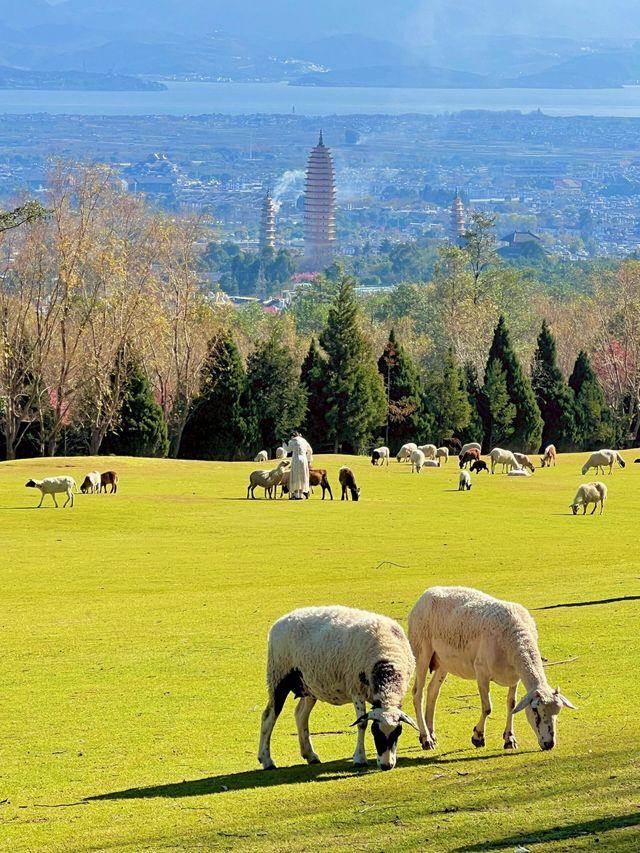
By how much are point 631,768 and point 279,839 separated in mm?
3454

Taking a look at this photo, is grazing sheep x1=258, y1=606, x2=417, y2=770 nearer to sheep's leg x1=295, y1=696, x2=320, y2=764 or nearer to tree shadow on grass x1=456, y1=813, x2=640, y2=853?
sheep's leg x1=295, y1=696, x2=320, y2=764

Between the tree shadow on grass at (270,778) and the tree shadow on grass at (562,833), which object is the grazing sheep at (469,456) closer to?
the tree shadow on grass at (270,778)

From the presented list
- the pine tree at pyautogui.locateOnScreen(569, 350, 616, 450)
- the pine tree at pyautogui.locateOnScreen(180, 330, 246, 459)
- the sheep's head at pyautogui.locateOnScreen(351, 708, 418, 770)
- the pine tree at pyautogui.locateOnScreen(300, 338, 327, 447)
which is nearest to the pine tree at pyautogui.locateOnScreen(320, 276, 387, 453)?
the pine tree at pyautogui.locateOnScreen(300, 338, 327, 447)

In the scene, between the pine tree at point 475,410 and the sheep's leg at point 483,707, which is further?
the pine tree at point 475,410

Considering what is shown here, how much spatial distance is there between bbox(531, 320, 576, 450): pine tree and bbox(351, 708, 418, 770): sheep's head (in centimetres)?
8298

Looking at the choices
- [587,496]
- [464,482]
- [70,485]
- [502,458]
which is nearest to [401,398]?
[502,458]

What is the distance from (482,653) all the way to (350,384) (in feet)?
231

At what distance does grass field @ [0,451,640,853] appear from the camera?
1194cm

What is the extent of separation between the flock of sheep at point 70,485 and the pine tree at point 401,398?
42.7 m

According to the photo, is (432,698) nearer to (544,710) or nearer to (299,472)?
(544,710)

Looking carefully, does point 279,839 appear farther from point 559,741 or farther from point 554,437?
point 554,437

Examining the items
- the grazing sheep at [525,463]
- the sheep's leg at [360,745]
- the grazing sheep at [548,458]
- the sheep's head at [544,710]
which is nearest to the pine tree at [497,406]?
the grazing sheep at [548,458]

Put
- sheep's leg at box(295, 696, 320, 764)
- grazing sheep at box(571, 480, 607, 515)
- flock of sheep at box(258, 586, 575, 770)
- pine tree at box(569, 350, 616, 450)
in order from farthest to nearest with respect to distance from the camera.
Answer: pine tree at box(569, 350, 616, 450), grazing sheep at box(571, 480, 607, 515), sheep's leg at box(295, 696, 320, 764), flock of sheep at box(258, 586, 575, 770)

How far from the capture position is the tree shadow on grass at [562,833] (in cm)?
1079
